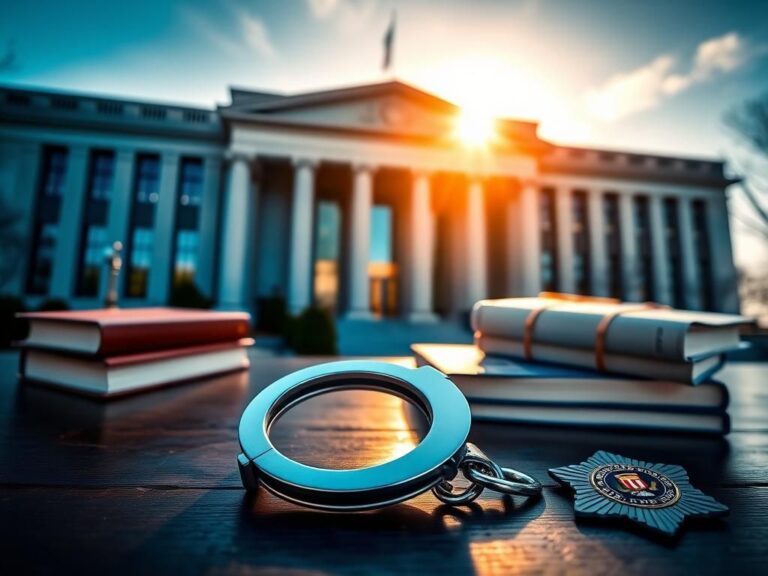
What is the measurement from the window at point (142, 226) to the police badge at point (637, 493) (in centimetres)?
1453

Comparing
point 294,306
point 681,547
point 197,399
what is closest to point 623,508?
point 681,547

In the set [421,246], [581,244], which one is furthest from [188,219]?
[581,244]

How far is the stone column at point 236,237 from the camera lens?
10.6 meters

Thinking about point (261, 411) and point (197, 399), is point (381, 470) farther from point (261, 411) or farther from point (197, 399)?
point (197, 399)

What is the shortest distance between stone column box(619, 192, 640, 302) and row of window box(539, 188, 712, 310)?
0.15 meters

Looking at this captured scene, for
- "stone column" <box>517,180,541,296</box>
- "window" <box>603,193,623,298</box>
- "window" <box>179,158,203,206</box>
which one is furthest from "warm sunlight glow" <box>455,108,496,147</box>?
"window" <box>179,158,203,206</box>

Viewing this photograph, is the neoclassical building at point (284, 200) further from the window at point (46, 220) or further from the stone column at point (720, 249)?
the stone column at point (720, 249)

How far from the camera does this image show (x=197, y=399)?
3.03 ft

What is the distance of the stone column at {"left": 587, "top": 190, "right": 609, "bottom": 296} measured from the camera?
14531 millimetres

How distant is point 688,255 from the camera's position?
50.6 ft

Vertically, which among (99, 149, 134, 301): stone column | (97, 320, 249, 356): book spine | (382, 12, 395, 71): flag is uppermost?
(382, 12, 395, 71): flag

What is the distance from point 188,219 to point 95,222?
316 cm

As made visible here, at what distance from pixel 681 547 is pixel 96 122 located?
16873 mm

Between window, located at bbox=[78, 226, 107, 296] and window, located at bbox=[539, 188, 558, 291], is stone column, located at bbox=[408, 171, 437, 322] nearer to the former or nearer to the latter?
window, located at bbox=[539, 188, 558, 291]
